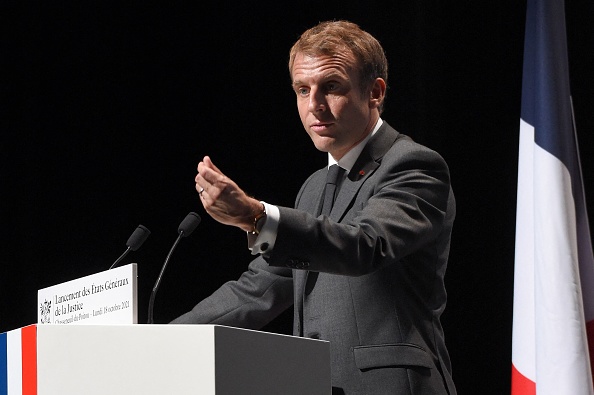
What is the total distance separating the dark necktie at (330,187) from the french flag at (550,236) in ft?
3.67

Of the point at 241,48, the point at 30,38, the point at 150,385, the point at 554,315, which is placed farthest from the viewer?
the point at 241,48

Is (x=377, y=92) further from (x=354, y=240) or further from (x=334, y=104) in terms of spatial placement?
(x=354, y=240)

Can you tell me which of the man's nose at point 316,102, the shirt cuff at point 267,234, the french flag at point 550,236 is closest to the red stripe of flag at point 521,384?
the french flag at point 550,236

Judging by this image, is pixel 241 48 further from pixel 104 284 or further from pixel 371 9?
pixel 104 284

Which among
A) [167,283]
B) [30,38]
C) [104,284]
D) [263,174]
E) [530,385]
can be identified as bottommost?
[530,385]

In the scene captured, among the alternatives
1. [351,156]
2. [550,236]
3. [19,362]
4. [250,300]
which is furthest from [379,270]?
[550,236]

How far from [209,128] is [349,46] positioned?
1.85m

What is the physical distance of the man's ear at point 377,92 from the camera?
2695 mm

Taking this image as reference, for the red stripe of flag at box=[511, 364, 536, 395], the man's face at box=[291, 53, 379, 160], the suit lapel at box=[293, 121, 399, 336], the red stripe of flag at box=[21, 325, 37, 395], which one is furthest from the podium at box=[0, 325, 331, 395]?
the red stripe of flag at box=[511, 364, 536, 395]

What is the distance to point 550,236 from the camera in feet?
11.2

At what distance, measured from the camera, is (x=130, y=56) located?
4.36m

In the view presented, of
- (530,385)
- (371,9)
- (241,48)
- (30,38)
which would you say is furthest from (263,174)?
(530,385)

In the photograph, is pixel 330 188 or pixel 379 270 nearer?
pixel 379 270

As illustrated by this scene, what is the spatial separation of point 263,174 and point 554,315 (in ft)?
5.19
